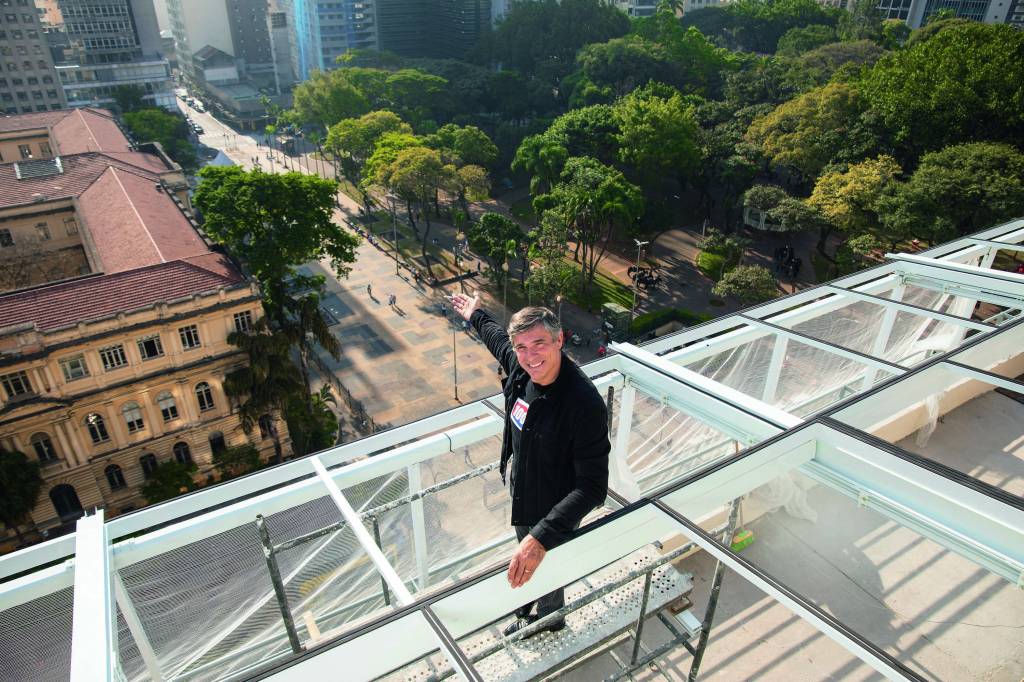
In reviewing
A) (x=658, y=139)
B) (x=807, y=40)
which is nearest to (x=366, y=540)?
(x=658, y=139)

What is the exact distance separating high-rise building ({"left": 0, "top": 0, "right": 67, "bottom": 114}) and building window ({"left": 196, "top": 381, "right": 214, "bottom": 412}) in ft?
270

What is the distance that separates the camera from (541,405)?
5.22 meters

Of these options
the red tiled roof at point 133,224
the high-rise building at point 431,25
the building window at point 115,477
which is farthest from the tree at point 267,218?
the high-rise building at point 431,25

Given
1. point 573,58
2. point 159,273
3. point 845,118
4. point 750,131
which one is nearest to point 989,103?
point 845,118

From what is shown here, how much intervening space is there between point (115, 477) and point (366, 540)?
29986 mm

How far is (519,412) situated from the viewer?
554 cm

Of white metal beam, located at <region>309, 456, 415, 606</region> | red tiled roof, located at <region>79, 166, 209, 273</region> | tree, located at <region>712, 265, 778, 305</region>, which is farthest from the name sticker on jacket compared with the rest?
tree, located at <region>712, 265, 778, 305</region>

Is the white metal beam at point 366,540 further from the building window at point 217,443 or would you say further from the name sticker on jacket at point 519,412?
the building window at point 217,443

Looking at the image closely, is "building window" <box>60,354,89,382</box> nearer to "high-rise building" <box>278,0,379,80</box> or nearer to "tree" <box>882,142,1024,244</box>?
"tree" <box>882,142,1024,244</box>

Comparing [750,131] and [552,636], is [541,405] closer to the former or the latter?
[552,636]

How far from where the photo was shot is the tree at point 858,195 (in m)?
42.8

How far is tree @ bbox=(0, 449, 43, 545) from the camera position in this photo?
25.6 m

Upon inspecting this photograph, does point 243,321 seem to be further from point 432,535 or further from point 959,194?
point 959,194

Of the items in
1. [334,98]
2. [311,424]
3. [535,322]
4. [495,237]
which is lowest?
[311,424]
